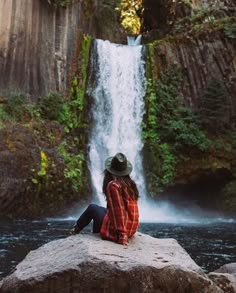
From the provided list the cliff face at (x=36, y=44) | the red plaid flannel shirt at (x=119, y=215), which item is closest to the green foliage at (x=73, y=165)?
the cliff face at (x=36, y=44)

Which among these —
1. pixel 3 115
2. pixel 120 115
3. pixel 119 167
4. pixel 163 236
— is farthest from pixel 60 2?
pixel 119 167

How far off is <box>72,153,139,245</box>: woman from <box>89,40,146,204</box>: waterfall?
10752mm

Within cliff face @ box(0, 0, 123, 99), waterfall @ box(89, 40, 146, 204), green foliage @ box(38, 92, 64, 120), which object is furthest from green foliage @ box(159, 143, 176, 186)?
cliff face @ box(0, 0, 123, 99)

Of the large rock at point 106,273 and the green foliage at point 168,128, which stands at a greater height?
the green foliage at point 168,128

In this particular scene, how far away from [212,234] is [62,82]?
8.13 m

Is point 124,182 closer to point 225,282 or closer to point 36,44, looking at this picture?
point 225,282

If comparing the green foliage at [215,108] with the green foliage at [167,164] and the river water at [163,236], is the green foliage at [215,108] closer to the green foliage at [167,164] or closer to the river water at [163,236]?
the green foliage at [167,164]

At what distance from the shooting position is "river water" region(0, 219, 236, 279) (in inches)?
304

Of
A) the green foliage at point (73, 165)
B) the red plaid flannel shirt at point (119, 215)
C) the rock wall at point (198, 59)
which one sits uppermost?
the rock wall at point (198, 59)

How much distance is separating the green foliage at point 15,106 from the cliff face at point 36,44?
0.63m

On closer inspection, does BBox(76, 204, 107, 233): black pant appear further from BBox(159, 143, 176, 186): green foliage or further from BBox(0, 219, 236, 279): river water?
BBox(159, 143, 176, 186): green foliage

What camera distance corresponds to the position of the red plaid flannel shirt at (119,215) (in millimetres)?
4516

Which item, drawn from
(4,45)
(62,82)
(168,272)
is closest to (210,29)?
(62,82)

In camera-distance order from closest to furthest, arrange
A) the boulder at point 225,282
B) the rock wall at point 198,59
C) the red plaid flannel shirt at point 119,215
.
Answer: the red plaid flannel shirt at point 119,215 < the boulder at point 225,282 < the rock wall at point 198,59
